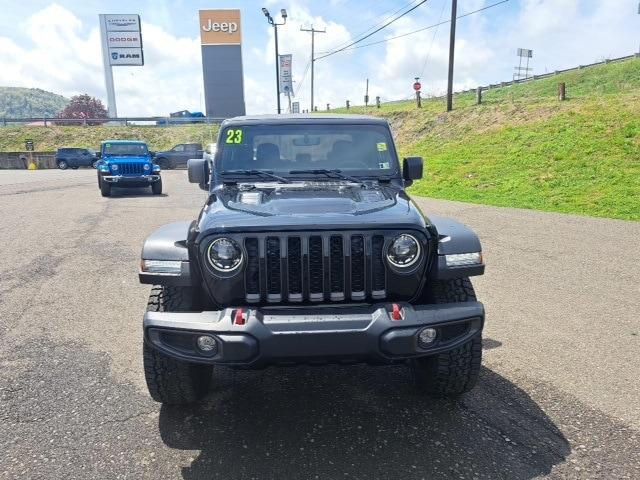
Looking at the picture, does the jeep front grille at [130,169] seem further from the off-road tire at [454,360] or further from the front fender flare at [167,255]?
the off-road tire at [454,360]

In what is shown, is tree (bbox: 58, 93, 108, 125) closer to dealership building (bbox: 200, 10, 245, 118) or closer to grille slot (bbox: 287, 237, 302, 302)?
dealership building (bbox: 200, 10, 245, 118)

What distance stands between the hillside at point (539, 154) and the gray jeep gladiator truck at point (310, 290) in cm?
939

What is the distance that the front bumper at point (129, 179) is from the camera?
15.7 m

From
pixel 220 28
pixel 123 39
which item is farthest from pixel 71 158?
pixel 220 28

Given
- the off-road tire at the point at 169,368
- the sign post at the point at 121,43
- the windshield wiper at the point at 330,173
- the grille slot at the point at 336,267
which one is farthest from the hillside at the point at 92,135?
the grille slot at the point at 336,267

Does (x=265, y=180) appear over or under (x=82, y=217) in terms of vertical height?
over

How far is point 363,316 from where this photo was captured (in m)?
2.49

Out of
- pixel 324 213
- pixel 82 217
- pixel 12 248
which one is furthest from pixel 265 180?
pixel 82 217

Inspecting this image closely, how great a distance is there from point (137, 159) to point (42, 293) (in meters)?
11.4

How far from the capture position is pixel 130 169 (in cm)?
1591

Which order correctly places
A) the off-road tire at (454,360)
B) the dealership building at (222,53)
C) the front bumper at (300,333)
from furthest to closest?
the dealership building at (222,53) → the off-road tire at (454,360) → the front bumper at (300,333)

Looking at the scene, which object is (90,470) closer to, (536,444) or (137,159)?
(536,444)

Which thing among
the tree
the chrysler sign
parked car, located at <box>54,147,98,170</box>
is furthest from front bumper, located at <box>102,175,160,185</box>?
the tree

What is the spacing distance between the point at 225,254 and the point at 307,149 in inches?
64.3
